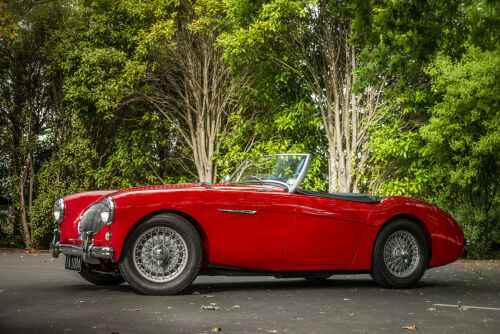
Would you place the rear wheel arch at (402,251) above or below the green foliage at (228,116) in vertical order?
below

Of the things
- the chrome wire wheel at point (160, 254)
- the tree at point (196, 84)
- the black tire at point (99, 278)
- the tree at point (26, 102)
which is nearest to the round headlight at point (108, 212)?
the chrome wire wheel at point (160, 254)

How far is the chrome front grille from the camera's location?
19.4 ft

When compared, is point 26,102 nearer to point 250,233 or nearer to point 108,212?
point 108,212

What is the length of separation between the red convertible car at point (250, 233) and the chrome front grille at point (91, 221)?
18mm

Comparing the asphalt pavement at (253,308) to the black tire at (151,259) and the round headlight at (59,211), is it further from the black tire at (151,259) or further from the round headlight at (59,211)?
the round headlight at (59,211)

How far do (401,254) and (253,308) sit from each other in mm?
2446

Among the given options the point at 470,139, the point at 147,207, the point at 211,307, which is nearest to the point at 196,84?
the point at 470,139

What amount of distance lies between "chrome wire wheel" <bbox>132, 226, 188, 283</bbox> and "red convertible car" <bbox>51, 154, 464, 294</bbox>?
0.01m

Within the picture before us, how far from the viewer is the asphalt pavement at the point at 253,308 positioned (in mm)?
4418

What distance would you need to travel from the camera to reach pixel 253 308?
5309 millimetres

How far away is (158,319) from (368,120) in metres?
11.4

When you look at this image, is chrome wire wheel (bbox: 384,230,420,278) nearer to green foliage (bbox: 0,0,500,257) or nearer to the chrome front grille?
the chrome front grille

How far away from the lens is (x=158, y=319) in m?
4.65

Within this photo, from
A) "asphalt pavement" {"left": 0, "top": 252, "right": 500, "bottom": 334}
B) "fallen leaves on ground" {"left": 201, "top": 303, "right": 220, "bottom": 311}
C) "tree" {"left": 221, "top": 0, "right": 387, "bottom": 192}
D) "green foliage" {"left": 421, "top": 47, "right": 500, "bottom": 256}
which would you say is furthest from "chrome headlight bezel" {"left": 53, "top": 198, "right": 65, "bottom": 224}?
"green foliage" {"left": 421, "top": 47, "right": 500, "bottom": 256}
